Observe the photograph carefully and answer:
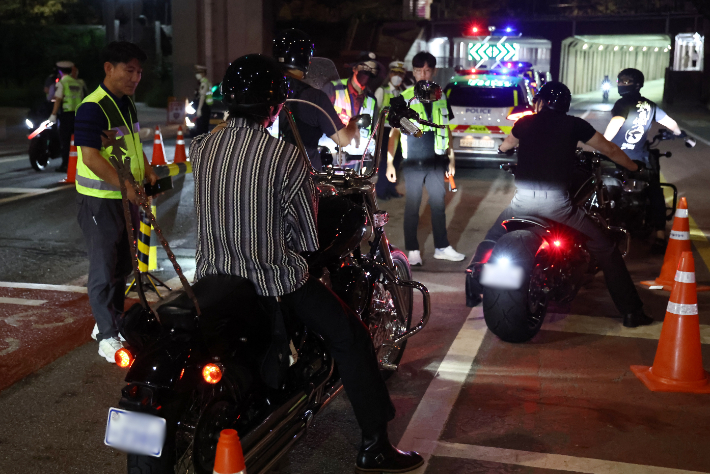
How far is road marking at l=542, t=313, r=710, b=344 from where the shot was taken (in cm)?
575

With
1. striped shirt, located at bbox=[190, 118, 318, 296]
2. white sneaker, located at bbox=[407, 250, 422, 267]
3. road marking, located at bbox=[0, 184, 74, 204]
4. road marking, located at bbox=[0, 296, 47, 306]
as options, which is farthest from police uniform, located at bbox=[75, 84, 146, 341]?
road marking, located at bbox=[0, 184, 74, 204]

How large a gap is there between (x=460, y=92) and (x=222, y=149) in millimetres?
11343

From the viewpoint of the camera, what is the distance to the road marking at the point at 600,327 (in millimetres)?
5754

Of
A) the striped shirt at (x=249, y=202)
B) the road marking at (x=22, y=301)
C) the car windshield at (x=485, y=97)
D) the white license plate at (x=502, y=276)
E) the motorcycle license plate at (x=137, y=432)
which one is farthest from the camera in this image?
the car windshield at (x=485, y=97)

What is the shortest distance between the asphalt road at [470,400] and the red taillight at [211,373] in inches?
42.8

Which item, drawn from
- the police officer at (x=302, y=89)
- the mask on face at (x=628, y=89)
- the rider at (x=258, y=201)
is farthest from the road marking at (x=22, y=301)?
the mask on face at (x=628, y=89)

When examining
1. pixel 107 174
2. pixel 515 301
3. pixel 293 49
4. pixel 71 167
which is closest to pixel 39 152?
pixel 71 167

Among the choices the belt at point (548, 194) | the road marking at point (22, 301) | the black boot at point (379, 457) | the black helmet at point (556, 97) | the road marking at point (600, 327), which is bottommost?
the road marking at point (600, 327)

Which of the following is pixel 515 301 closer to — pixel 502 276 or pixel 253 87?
pixel 502 276

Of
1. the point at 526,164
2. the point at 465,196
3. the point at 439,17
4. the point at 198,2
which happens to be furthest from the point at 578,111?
the point at 526,164

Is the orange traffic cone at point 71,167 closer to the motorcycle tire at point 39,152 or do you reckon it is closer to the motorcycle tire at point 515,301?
the motorcycle tire at point 39,152

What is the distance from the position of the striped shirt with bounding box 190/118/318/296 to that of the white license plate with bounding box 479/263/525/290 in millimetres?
2391

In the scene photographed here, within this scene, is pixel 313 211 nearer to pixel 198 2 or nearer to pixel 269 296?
pixel 269 296

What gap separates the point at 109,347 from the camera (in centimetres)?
507
